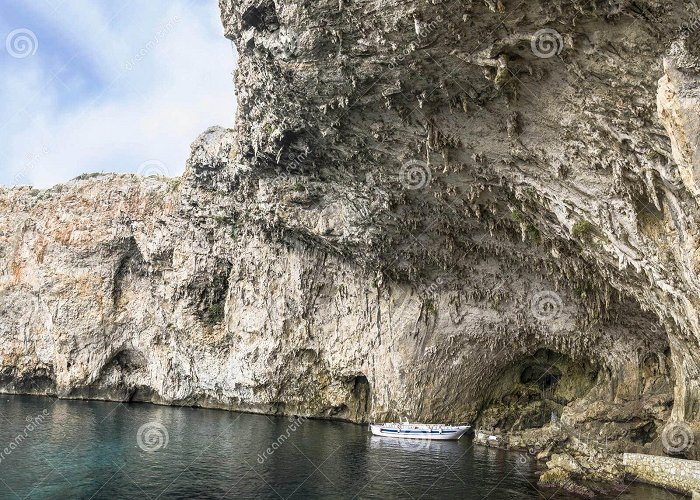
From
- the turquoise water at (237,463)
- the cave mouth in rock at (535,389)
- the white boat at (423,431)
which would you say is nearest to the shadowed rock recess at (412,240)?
the cave mouth in rock at (535,389)

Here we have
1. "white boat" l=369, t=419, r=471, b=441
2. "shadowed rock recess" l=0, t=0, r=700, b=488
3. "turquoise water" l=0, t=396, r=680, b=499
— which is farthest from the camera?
"white boat" l=369, t=419, r=471, b=441

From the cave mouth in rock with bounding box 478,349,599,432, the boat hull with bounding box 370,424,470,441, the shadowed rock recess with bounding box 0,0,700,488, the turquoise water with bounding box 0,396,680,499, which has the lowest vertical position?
the turquoise water with bounding box 0,396,680,499

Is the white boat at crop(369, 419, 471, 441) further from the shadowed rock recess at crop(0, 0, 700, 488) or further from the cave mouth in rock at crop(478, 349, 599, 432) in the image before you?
the cave mouth in rock at crop(478, 349, 599, 432)

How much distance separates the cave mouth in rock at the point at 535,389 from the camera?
35.1 m

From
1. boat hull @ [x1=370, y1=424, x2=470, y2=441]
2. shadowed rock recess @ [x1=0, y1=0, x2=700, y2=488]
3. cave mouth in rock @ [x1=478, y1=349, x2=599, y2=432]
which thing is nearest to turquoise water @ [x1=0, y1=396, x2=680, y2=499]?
boat hull @ [x1=370, y1=424, x2=470, y2=441]

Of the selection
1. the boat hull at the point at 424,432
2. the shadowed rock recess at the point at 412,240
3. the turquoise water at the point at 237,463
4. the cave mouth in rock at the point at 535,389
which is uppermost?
the shadowed rock recess at the point at 412,240

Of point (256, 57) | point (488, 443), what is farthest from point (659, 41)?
point (488, 443)

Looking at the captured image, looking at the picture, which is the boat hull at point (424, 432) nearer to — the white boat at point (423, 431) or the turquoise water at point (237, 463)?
the white boat at point (423, 431)

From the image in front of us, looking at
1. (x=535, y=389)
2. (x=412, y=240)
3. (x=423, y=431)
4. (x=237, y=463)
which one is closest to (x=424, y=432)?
(x=423, y=431)

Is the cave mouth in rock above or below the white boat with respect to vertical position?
above

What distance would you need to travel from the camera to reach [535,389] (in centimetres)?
3728

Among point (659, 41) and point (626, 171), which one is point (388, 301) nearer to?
Answer: point (626, 171)

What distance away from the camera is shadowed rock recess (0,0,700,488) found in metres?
17.0

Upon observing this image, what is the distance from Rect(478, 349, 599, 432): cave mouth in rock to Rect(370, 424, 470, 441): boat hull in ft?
11.1
